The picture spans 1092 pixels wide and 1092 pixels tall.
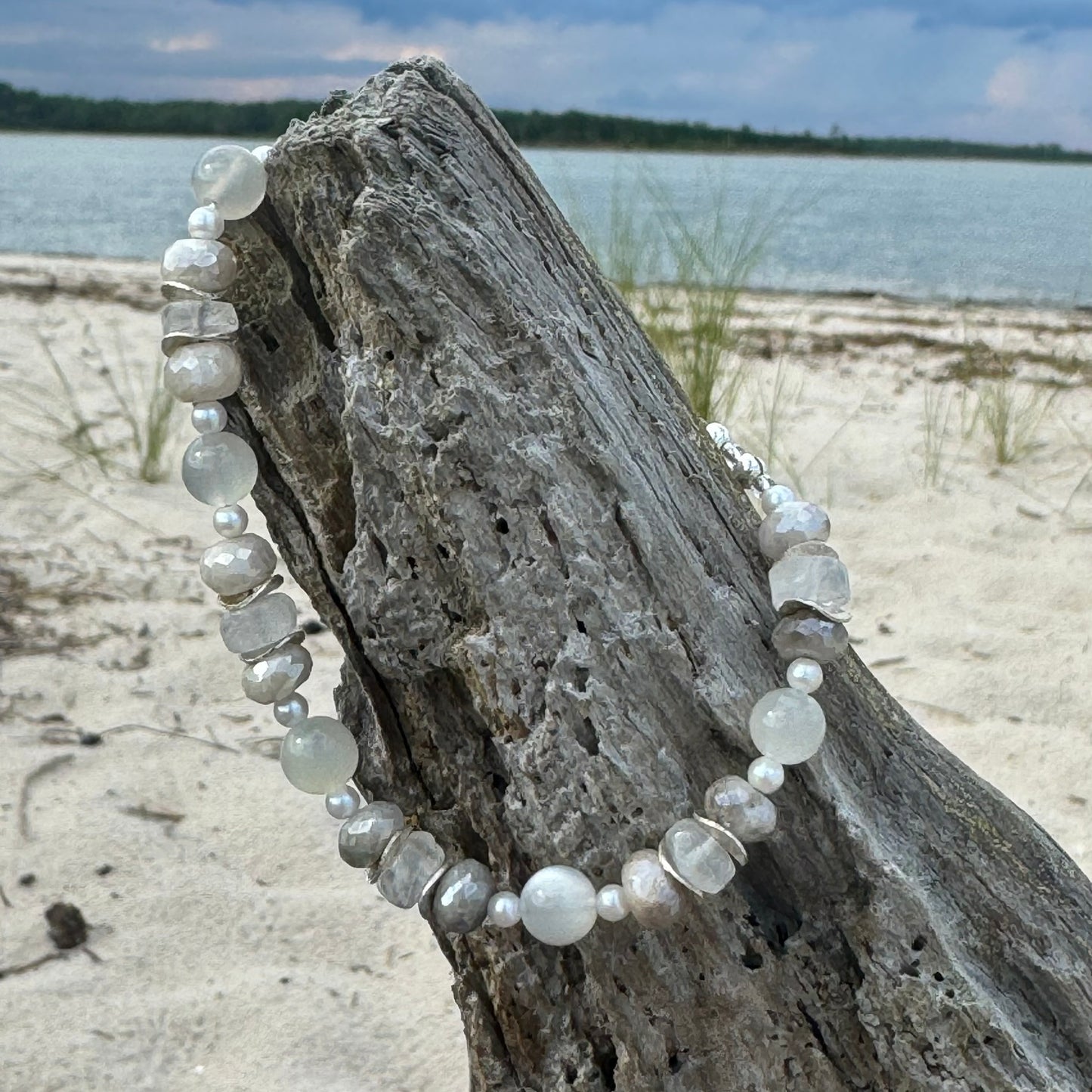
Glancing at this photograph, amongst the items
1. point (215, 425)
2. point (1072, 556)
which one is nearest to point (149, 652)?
point (215, 425)

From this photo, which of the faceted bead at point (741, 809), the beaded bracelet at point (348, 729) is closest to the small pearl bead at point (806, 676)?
the beaded bracelet at point (348, 729)

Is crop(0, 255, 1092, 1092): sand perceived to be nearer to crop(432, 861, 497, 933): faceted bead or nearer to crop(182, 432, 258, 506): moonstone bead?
crop(432, 861, 497, 933): faceted bead

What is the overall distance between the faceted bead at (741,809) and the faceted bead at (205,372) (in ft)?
2.19

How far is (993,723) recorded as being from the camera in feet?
8.04

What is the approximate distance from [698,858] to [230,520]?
0.67m

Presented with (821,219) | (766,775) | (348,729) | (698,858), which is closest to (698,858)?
(698,858)

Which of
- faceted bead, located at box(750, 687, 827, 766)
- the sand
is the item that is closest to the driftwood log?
faceted bead, located at box(750, 687, 827, 766)

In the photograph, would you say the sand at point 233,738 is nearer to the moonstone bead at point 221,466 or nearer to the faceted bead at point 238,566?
the faceted bead at point 238,566

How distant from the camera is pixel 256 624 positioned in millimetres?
1298

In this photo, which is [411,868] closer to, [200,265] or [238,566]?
[238,566]

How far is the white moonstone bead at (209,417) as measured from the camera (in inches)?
48.3

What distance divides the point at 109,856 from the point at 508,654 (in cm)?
130

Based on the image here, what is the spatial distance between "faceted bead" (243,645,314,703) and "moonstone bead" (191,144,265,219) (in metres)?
0.50

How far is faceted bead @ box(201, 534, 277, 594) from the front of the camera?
1.28 meters
